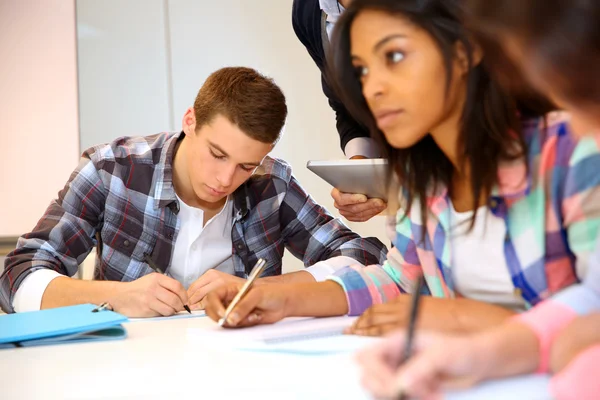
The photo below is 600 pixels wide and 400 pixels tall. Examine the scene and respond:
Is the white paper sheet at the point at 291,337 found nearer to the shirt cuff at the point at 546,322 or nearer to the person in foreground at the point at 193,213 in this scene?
the shirt cuff at the point at 546,322

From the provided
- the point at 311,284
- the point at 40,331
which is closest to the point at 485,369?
the point at 311,284

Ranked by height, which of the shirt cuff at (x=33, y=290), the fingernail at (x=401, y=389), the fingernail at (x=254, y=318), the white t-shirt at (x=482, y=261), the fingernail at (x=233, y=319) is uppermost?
the fingernail at (x=401, y=389)

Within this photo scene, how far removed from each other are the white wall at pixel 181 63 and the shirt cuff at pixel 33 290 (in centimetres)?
156

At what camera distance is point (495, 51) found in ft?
1.96

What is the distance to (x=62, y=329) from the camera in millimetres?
974

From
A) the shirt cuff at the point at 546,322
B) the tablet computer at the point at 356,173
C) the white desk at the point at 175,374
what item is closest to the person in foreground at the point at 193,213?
the tablet computer at the point at 356,173

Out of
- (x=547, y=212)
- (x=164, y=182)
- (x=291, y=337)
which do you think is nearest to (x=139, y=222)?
(x=164, y=182)

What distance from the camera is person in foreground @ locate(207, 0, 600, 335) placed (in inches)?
31.2

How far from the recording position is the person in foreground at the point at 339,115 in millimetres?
1511

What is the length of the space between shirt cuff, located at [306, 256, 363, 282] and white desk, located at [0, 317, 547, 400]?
615 millimetres

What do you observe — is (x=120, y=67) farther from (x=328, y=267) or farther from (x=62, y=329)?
(x=62, y=329)

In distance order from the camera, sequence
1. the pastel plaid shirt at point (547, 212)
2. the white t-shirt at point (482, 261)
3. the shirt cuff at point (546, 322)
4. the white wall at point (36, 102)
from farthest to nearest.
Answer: the white wall at point (36, 102) < the white t-shirt at point (482, 261) < the pastel plaid shirt at point (547, 212) < the shirt cuff at point (546, 322)

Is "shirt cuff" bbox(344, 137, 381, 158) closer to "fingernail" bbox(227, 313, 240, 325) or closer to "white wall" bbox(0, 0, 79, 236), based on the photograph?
"fingernail" bbox(227, 313, 240, 325)

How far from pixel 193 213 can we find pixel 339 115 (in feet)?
1.52
